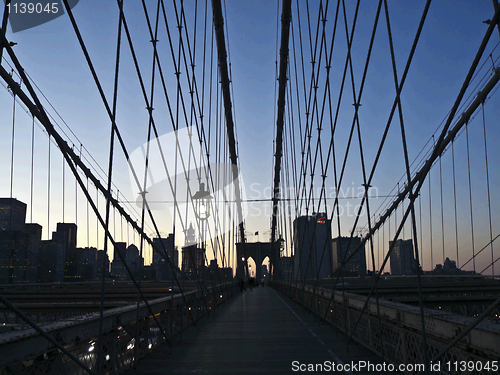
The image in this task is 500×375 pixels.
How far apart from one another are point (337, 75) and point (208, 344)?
1861cm

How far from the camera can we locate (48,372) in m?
2.63

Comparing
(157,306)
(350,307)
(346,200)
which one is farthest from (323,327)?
(346,200)

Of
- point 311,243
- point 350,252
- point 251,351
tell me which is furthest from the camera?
point 350,252

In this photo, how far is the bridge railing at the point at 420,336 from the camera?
2336 mm

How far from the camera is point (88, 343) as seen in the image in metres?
3.18

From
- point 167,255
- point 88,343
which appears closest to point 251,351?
point 167,255
